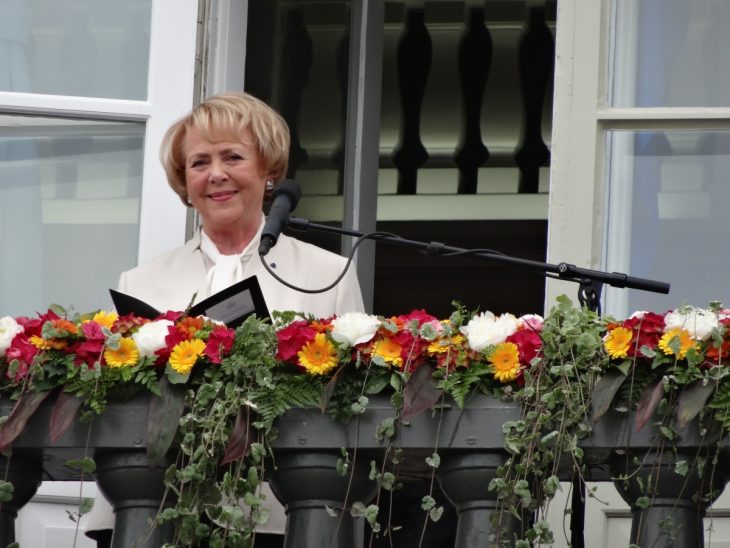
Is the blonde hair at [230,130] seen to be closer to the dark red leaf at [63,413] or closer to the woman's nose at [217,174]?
the woman's nose at [217,174]

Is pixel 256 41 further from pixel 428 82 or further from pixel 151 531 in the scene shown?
pixel 428 82

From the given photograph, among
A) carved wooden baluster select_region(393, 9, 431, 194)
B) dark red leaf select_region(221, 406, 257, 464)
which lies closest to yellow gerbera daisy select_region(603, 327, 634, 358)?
dark red leaf select_region(221, 406, 257, 464)

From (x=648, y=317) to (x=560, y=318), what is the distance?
0.17m

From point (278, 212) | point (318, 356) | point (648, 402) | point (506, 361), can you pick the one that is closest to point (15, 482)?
point (318, 356)

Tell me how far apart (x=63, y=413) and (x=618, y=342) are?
110cm

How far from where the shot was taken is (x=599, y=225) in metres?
4.84

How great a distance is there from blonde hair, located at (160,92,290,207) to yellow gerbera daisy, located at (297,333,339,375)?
3.52 feet

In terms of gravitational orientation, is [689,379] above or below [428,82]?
below

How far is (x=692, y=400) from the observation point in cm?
344

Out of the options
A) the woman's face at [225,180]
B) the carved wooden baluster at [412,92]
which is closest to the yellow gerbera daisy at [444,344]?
the woman's face at [225,180]

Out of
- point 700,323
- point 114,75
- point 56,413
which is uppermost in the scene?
point 114,75

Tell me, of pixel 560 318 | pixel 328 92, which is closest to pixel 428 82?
pixel 328 92

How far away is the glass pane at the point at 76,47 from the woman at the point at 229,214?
0.64 meters

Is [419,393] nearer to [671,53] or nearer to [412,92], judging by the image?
[671,53]
